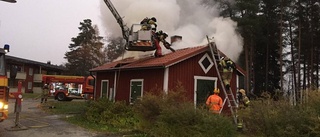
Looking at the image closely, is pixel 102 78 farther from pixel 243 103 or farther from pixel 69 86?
pixel 69 86

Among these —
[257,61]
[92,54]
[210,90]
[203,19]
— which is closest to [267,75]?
[257,61]

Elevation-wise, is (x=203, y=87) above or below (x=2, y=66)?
below

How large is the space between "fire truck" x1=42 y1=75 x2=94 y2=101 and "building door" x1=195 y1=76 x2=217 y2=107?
17.9 metres

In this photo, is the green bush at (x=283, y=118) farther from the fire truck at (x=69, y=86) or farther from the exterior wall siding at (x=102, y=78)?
the fire truck at (x=69, y=86)

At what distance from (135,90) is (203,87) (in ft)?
10.9

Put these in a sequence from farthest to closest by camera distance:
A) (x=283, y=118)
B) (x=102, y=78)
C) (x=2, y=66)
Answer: (x=102, y=78)
(x=2, y=66)
(x=283, y=118)

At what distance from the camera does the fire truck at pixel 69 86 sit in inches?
1194

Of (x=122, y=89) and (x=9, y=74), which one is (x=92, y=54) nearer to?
(x=122, y=89)

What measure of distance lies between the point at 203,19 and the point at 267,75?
12.8 m

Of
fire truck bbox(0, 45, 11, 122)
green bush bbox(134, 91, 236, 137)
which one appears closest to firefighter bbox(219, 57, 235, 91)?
green bush bbox(134, 91, 236, 137)

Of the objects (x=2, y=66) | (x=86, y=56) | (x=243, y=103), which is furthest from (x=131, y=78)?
(x=86, y=56)

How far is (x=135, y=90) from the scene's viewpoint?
15.2 m

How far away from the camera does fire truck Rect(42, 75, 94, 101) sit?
3033cm

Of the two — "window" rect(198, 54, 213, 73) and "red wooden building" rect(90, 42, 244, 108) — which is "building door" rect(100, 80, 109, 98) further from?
"window" rect(198, 54, 213, 73)
